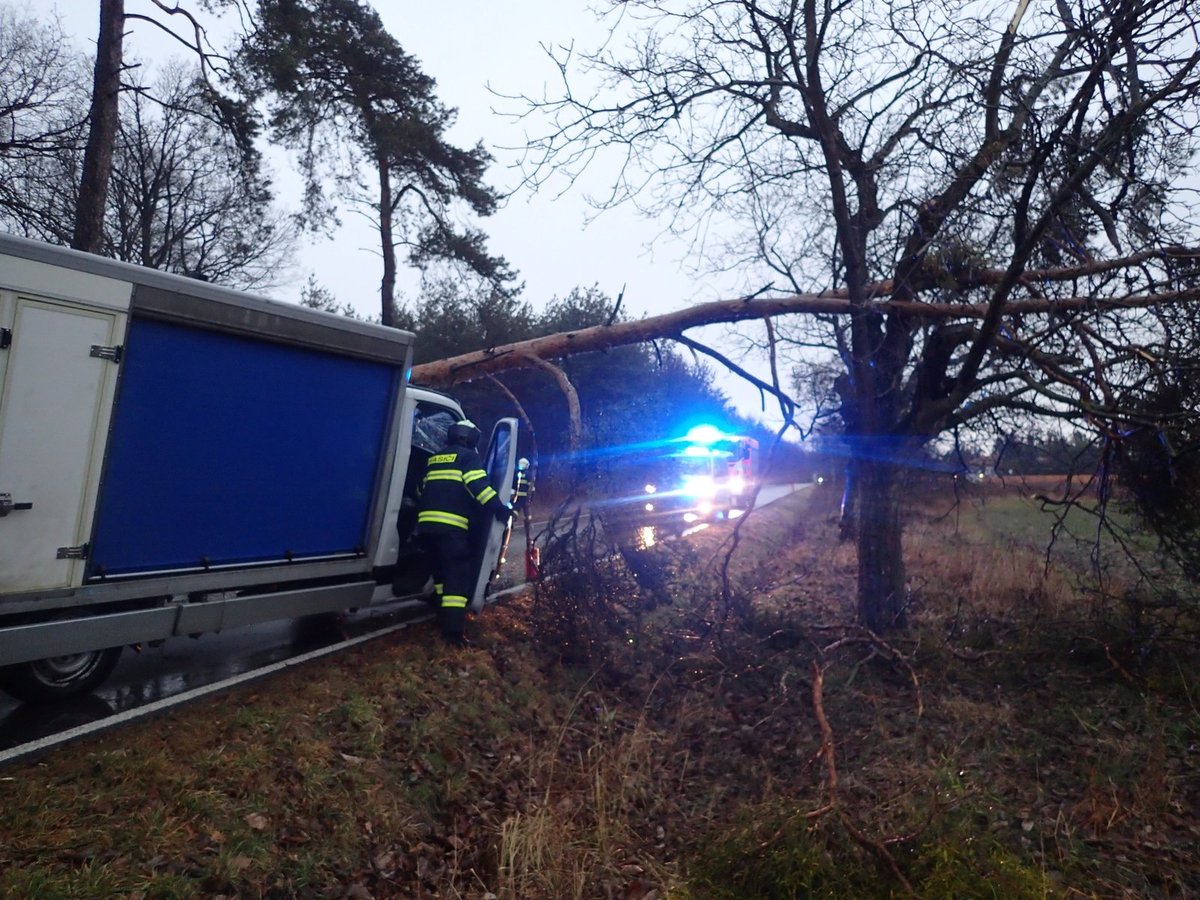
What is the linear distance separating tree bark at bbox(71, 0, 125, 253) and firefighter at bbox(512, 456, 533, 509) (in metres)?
6.34

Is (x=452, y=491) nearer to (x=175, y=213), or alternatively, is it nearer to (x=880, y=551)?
(x=880, y=551)

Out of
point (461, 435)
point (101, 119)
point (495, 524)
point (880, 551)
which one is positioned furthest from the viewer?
point (101, 119)

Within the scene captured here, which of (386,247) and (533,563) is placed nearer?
(533,563)

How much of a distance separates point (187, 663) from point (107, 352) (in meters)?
2.55

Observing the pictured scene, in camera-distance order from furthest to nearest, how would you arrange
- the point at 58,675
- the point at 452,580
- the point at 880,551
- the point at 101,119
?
the point at 101,119
the point at 880,551
the point at 452,580
the point at 58,675

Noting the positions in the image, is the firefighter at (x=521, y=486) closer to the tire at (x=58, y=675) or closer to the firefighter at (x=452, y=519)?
the firefighter at (x=452, y=519)

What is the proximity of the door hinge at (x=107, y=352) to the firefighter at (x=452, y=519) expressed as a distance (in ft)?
9.42

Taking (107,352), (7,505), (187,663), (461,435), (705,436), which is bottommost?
(187,663)

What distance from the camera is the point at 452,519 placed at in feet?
25.3

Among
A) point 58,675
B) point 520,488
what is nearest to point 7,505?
point 58,675

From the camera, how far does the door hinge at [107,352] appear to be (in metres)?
5.30

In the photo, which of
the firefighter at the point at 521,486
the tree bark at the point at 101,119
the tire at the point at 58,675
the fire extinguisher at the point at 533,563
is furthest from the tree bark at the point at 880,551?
the tree bark at the point at 101,119

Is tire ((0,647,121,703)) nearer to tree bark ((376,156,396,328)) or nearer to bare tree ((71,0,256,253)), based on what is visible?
bare tree ((71,0,256,253))

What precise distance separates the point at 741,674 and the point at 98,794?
5523mm
